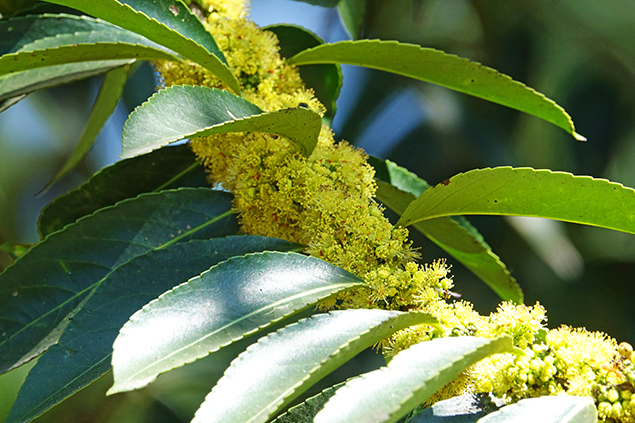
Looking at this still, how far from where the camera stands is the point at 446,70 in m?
1.04

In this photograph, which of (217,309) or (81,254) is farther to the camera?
(81,254)

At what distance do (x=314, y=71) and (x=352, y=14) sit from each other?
0.41m

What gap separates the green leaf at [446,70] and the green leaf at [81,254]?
16.0 inches

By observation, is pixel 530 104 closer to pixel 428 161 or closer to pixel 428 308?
pixel 428 308

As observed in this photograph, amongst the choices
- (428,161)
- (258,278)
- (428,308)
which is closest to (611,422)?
(428,308)

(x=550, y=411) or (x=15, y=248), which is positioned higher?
(x=15, y=248)

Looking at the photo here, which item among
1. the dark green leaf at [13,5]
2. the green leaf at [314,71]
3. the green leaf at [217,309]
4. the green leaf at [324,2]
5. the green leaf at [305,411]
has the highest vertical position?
the green leaf at [324,2]

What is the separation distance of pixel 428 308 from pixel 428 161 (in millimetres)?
1734

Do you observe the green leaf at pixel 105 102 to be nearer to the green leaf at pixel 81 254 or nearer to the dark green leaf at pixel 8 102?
the dark green leaf at pixel 8 102

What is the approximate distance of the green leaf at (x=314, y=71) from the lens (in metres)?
1.31

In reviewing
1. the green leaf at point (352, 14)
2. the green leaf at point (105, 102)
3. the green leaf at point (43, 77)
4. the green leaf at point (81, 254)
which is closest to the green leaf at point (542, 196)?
the green leaf at point (81, 254)

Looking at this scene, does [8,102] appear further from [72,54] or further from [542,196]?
[542,196]

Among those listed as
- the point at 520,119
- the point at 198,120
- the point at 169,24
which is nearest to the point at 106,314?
the point at 198,120

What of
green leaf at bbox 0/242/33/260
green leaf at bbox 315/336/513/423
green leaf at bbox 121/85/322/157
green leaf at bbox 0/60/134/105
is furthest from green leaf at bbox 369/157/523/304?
green leaf at bbox 0/242/33/260
